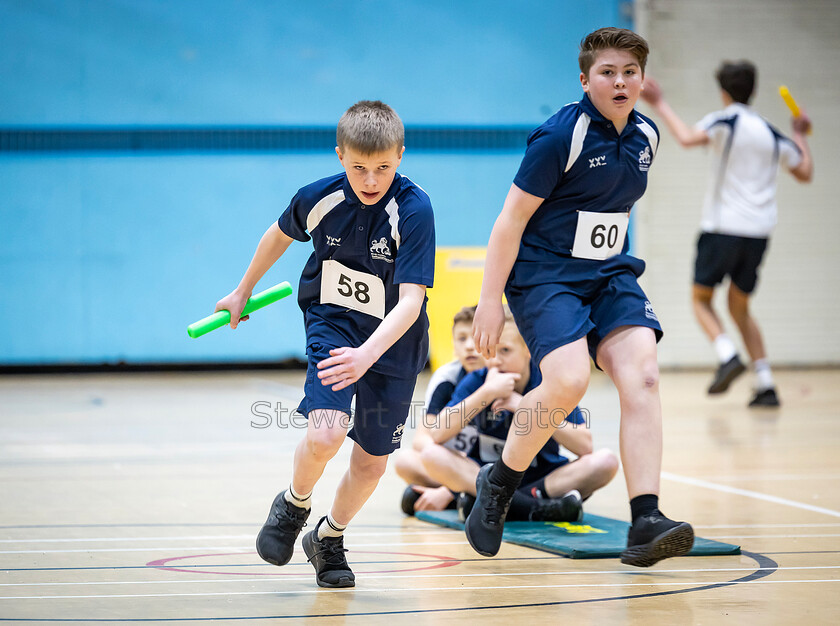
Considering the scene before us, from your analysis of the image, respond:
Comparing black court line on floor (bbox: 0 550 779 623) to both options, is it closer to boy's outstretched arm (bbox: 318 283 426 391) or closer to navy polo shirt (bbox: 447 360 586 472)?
boy's outstretched arm (bbox: 318 283 426 391)

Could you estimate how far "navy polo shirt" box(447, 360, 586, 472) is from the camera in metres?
4.00

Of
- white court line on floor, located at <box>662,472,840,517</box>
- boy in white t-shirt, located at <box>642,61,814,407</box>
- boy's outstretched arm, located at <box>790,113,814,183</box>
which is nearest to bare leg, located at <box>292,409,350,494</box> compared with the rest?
white court line on floor, located at <box>662,472,840,517</box>

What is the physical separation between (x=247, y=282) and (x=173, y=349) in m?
7.87

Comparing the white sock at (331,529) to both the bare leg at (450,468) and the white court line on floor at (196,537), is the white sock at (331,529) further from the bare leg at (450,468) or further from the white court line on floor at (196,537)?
the bare leg at (450,468)

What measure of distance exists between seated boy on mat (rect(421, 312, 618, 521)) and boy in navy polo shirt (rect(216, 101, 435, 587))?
32.0 inches

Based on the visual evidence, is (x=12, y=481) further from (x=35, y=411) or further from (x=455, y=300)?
(x=455, y=300)

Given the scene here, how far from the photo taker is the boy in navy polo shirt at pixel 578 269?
3.05 meters

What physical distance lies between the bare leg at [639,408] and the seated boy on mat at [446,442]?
1022 millimetres

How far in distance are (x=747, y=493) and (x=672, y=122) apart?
3405mm

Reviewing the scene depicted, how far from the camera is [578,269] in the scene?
3178mm

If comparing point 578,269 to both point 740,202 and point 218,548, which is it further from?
point 740,202

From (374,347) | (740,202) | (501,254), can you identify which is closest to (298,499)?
(374,347)

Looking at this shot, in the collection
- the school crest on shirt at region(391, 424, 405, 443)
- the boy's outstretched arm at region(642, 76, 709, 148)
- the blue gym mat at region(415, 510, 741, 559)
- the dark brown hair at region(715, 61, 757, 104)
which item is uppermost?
the dark brown hair at region(715, 61, 757, 104)

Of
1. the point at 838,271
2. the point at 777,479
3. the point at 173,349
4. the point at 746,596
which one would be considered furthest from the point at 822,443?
the point at 173,349
